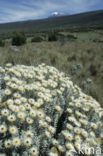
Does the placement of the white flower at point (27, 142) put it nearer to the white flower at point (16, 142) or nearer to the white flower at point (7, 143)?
the white flower at point (16, 142)

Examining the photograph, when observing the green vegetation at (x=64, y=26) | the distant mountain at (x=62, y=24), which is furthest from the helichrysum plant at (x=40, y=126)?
the distant mountain at (x=62, y=24)

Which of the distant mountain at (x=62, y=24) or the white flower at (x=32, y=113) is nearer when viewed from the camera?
the white flower at (x=32, y=113)

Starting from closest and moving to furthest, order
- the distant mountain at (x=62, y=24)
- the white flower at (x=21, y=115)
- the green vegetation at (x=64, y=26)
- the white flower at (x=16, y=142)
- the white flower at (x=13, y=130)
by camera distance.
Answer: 1. the white flower at (x=16, y=142)
2. the white flower at (x=13, y=130)
3. the white flower at (x=21, y=115)
4. the green vegetation at (x=64, y=26)
5. the distant mountain at (x=62, y=24)

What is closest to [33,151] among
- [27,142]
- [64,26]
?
[27,142]

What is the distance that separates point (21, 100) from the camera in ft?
7.89

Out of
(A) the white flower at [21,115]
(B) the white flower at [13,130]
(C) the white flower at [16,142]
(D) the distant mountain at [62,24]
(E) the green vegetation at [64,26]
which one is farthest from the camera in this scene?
(D) the distant mountain at [62,24]

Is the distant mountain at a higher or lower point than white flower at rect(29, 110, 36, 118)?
higher

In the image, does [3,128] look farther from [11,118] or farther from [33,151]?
[33,151]

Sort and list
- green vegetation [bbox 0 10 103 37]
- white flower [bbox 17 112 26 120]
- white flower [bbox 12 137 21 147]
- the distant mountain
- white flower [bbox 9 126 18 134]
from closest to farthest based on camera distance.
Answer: white flower [bbox 12 137 21 147], white flower [bbox 9 126 18 134], white flower [bbox 17 112 26 120], green vegetation [bbox 0 10 103 37], the distant mountain

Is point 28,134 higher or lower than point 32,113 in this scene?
lower

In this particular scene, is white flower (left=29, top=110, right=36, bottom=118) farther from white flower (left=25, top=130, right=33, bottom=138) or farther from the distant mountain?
the distant mountain

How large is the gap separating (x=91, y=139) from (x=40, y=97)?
42.3 inches

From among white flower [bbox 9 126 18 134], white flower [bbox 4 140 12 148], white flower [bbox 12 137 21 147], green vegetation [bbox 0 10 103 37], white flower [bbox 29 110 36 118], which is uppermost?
green vegetation [bbox 0 10 103 37]

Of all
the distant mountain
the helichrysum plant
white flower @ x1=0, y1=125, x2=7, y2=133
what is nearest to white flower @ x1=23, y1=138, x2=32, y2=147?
the helichrysum plant
